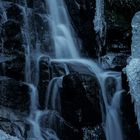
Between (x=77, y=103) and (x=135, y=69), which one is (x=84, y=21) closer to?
(x=77, y=103)

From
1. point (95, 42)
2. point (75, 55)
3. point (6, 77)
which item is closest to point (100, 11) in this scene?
point (95, 42)

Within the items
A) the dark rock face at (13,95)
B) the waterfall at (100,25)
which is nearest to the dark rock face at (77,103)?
the dark rock face at (13,95)

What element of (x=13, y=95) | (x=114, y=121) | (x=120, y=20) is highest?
(x=120, y=20)

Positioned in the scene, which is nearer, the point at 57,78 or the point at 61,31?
the point at 57,78

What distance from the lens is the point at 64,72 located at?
1317cm

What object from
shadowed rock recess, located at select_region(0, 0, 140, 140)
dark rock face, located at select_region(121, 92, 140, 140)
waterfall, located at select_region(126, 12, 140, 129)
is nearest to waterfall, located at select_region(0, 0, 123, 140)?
shadowed rock recess, located at select_region(0, 0, 140, 140)

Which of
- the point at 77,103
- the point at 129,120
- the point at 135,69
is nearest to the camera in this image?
the point at 135,69

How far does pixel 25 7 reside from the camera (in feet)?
50.3

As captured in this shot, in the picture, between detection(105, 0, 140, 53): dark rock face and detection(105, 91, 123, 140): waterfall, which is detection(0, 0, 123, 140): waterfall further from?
detection(105, 0, 140, 53): dark rock face

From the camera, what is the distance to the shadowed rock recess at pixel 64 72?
1166 cm

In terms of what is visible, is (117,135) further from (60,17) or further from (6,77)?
(60,17)

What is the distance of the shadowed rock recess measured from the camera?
11656 mm

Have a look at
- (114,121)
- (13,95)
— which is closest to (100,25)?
(114,121)

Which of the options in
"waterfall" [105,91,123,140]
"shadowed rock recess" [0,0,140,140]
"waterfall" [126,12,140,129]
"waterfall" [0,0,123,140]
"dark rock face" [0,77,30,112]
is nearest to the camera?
"waterfall" [126,12,140,129]
